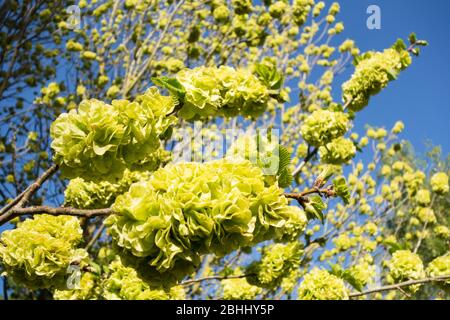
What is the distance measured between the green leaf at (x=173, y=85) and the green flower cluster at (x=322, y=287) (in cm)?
178

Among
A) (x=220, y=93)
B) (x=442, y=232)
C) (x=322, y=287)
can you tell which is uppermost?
(x=220, y=93)

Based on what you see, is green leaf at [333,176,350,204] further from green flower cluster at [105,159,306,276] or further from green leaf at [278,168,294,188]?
green flower cluster at [105,159,306,276]

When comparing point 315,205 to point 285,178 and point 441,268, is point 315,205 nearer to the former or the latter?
point 285,178

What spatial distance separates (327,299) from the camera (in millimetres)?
2906

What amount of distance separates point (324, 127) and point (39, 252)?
2.20 meters

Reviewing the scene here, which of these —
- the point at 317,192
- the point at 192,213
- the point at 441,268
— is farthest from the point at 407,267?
the point at 192,213

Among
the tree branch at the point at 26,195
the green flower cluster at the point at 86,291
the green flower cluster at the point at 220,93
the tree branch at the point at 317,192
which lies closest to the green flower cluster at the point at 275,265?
the green flower cluster at the point at 86,291

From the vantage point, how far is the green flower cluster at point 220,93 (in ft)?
6.26

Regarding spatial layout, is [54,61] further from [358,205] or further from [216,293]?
[358,205]

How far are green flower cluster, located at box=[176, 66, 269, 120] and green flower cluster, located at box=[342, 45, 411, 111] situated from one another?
1239mm

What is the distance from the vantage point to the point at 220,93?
2367 mm
